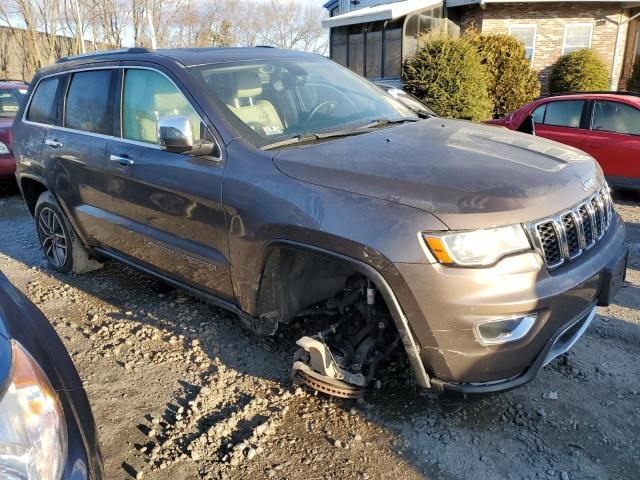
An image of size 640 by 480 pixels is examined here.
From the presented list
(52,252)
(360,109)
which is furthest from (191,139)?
(52,252)

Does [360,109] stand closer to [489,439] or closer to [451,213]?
[451,213]

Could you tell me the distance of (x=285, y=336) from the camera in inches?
144

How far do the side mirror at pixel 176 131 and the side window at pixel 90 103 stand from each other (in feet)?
3.63

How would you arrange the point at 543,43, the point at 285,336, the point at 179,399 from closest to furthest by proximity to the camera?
the point at 179,399
the point at 285,336
the point at 543,43

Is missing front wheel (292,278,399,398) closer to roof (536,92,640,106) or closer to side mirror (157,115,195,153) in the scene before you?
side mirror (157,115,195,153)

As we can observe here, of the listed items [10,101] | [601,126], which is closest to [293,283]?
[601,126]

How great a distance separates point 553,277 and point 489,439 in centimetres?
89

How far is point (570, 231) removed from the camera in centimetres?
249

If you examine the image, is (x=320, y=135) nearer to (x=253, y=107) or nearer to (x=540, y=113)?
(x=253, y=107)

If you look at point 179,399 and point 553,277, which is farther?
point 179,399

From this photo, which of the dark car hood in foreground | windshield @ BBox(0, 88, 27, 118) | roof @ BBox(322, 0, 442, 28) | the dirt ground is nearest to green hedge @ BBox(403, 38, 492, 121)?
roof @ BBox(322, 0, 442, 28)

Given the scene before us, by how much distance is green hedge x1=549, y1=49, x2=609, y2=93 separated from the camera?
1641 centimetres

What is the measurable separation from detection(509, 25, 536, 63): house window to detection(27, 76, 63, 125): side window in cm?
1660

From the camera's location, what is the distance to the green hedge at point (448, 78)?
1237 cm
